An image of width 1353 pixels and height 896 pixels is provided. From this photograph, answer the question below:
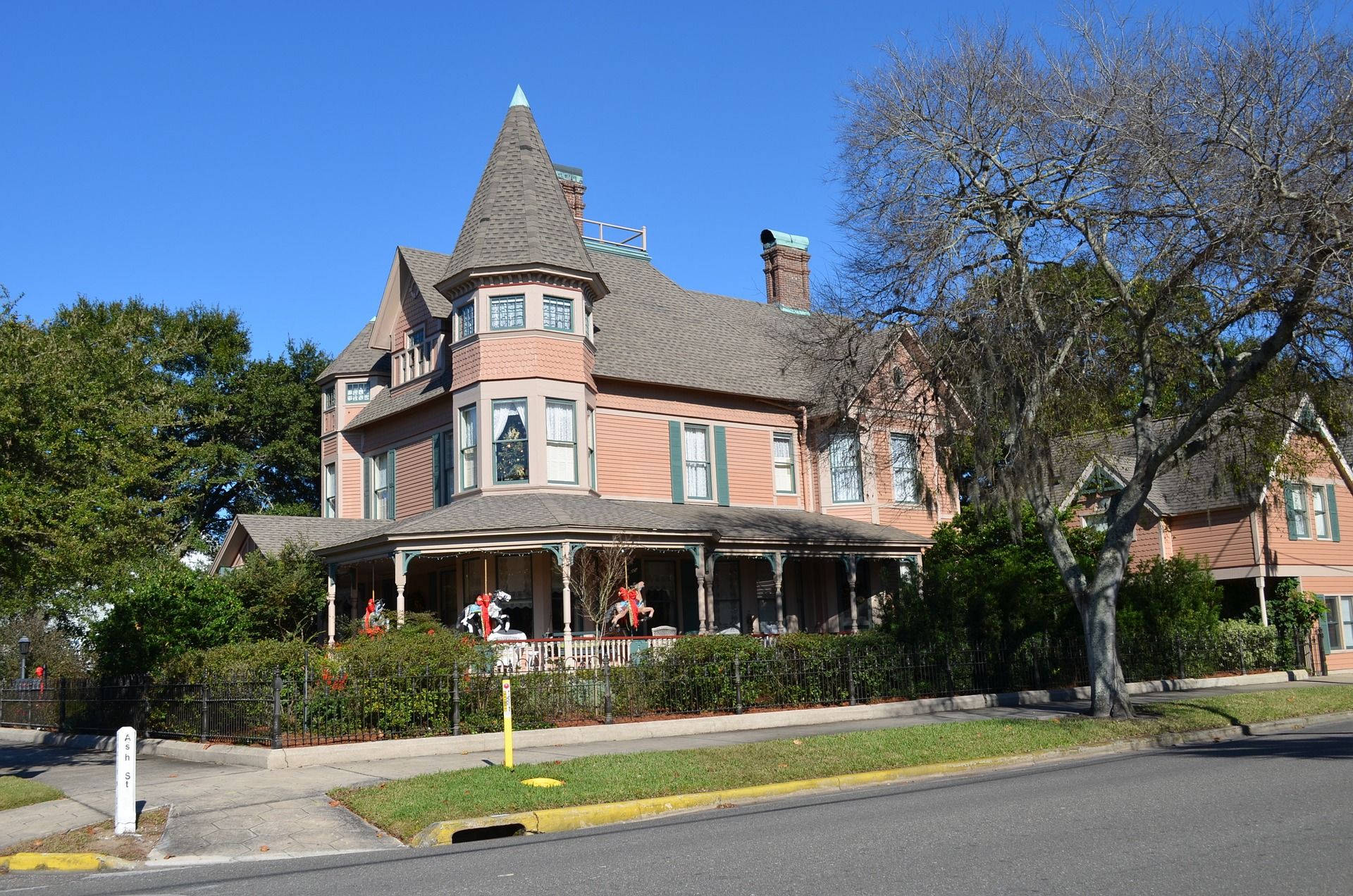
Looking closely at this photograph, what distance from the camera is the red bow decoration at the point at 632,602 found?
75.7 ft

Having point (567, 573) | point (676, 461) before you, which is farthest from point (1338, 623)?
point (567, 573)

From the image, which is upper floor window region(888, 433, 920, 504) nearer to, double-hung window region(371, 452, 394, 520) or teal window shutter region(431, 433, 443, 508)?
teal window shutter region(431, 433, 443, 508)

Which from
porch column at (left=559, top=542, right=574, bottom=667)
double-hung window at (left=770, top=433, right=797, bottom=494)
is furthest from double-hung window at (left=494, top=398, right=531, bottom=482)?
double-hung window at (left=770, top=433, right=797, bottom=494)

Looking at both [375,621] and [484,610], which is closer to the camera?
[484,610]

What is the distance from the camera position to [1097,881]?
723 centimetres

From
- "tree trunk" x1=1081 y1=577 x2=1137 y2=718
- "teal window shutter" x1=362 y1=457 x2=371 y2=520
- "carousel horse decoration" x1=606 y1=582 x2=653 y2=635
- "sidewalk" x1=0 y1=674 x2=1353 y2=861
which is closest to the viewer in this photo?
"sidewalk" x1=0 y1=674 x2=1353 y2=861

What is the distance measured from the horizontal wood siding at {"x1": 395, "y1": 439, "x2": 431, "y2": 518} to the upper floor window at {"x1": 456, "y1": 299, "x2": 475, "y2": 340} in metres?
3.22

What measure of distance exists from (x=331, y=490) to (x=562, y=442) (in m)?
9.97

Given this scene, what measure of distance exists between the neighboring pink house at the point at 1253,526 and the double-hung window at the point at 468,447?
53.0 feet

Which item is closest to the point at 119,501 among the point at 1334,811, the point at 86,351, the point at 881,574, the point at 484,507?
the point at 86,351

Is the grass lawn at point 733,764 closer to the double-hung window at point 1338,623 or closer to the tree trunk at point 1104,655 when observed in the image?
the tree trunk at point 1104,655

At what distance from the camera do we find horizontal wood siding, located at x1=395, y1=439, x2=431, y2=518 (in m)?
27.9

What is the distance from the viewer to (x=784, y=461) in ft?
99.0

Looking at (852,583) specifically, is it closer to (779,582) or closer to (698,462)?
(779,582)
